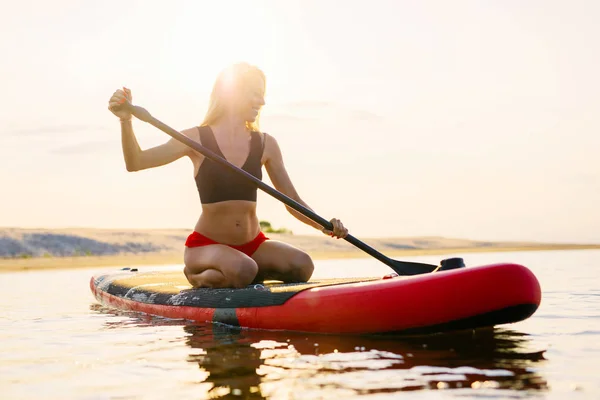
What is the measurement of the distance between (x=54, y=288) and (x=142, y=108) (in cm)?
657

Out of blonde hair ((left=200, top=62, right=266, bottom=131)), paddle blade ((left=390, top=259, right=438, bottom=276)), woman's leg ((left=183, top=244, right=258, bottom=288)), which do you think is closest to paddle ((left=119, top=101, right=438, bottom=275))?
paddle blade ((left=390, top=259, right=438, bottom=276))

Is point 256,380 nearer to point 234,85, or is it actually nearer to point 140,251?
point 234,85

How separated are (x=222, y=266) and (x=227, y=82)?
1400mm

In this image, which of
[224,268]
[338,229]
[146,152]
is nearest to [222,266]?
[224,268]

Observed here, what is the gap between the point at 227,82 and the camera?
17.6 ft

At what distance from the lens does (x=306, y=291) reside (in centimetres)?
456

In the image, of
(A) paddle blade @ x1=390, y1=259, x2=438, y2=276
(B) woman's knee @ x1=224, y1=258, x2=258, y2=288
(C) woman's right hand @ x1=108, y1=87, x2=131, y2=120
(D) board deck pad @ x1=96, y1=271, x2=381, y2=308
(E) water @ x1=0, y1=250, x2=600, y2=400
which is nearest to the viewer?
(E) water @ x1=0, y1=250, x2=600, y2=400

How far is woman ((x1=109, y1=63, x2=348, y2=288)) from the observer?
5273 millimetres

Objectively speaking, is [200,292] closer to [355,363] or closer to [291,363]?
[291,363]

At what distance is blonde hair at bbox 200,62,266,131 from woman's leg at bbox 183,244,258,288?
101 centimetres

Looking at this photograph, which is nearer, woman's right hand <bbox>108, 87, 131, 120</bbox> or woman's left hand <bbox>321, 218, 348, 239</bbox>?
woman's right hand <bbox>108, 87, 131, 120</bbox>

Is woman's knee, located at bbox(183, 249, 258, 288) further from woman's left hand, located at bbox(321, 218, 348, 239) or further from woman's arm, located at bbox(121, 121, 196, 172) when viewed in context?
woman's arm, located at bbox(121, 121, 196, 172)

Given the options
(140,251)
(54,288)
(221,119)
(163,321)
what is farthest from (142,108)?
(140,251)

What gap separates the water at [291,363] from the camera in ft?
9.53
